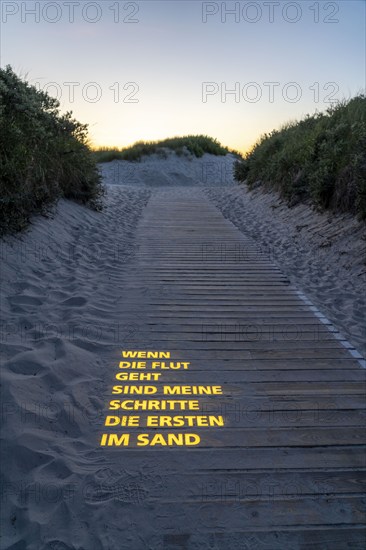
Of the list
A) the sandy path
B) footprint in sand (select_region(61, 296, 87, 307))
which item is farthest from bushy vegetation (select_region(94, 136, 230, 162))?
footprint in sand (select_region(61, 296, 87, 307))

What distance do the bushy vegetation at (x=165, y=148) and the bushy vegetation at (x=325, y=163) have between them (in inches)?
535

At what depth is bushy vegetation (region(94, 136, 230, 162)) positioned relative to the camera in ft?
94.0

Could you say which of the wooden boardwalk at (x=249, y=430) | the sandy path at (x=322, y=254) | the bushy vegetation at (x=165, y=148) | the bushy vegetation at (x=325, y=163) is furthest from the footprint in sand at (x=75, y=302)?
the bushy vegetation at (x=165, y=148)

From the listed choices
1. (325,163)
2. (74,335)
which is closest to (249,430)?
(74,335)

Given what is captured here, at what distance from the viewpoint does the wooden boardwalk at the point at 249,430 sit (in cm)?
248

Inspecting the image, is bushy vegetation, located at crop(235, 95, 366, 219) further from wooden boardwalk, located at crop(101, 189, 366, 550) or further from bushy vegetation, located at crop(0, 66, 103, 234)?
bushy vegetation, located at crop(0, 66, 103, 234)

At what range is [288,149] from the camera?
1371 centimetres

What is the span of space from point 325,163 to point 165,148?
70.2 ft

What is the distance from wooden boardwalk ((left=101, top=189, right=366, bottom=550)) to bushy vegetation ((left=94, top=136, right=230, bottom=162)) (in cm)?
2351

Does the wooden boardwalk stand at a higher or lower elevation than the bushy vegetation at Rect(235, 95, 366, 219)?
lower

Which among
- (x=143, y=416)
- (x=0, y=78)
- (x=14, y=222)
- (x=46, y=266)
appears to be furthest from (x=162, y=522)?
(x=0, y=78)

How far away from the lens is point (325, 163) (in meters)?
9.84

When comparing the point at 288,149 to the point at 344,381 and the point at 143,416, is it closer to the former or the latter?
the point at 344,381

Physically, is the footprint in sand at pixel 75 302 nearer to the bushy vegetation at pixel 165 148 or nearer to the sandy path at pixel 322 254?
the sandy path at pixel 322 254
